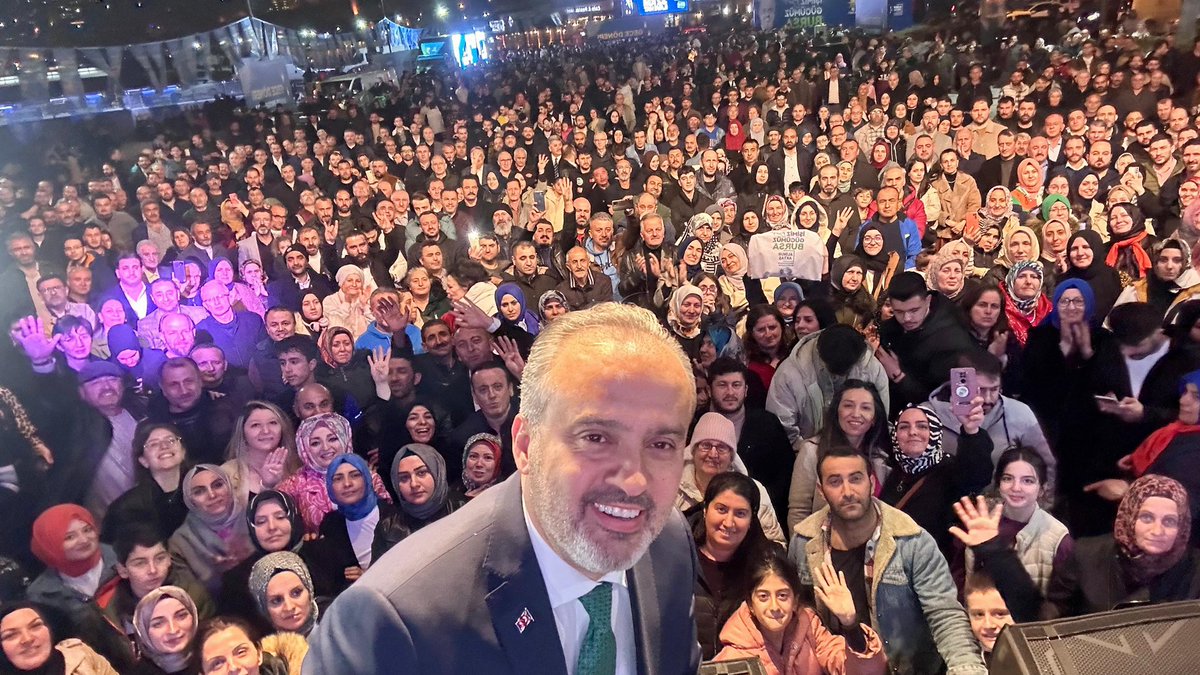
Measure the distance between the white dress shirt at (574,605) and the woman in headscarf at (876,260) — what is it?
12.1ft

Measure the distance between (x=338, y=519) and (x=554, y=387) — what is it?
2.26m

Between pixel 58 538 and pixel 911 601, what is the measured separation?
3.18 metres

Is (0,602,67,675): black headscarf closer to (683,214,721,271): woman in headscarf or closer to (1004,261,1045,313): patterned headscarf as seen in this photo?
(683,214,721,271): woman in headscarf

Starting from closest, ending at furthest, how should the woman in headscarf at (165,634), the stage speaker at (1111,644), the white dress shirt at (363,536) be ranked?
the stage speaker at (1111,644) → the woman in headscarf at (165,634) → the white dress shirt at (363,536)

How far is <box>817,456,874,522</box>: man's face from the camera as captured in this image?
8.55ft

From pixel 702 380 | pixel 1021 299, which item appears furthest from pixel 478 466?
pixel 1021 299

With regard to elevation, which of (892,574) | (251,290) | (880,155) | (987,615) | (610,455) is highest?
(610,455)

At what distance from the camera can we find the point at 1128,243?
4273mm

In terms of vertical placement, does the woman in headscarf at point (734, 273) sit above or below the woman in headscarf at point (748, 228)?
below

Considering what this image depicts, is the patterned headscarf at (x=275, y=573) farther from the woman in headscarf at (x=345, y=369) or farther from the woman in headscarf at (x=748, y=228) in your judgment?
the woman in headscarf at (x=748, y=228)

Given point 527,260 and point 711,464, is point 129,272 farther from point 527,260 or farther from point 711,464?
point 711,464

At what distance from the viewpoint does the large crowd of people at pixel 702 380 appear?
257cm

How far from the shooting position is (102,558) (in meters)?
2.79

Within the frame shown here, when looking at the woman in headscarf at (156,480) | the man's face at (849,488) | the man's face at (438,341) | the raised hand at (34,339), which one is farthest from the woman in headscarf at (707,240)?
the raised hand at (34,339)
